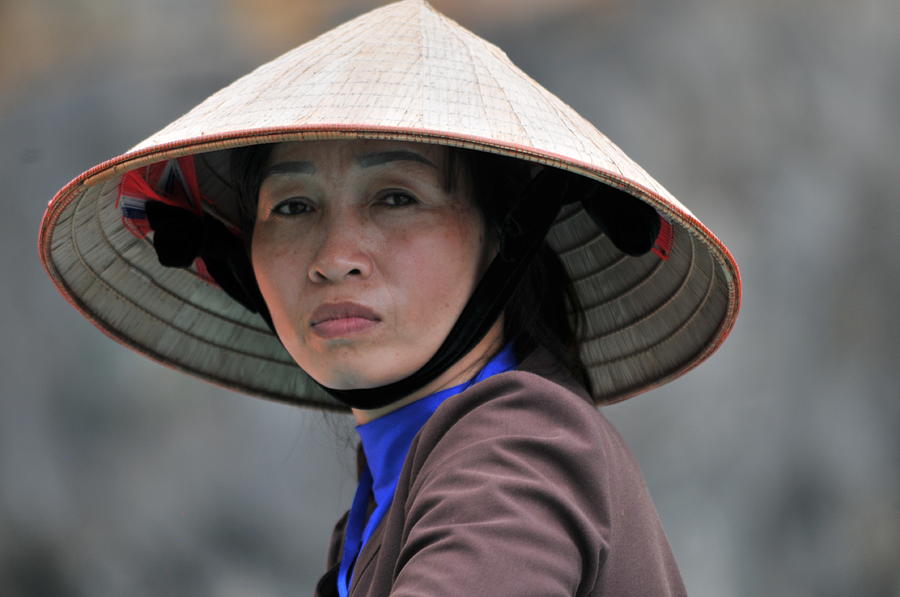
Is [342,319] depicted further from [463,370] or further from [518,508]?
[518,508]

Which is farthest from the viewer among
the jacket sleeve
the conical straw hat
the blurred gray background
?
the blurred gray background

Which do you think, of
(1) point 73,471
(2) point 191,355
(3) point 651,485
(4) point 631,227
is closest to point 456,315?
(4) point 631,227

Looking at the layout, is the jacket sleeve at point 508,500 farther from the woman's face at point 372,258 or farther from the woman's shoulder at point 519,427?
the woman's face at point 372,258

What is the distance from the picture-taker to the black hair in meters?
1.27

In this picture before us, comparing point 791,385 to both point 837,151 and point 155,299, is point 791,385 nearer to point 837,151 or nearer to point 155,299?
point 837,151

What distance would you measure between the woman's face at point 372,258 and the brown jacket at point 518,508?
0.16 m

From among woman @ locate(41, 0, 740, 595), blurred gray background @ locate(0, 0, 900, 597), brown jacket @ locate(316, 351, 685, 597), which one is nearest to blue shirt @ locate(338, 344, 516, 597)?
woman @ locate(41, 0, 740, 595)

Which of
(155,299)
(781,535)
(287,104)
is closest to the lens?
(287,104)

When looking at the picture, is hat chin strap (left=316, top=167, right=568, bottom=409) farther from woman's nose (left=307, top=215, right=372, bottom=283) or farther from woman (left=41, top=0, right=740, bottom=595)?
woman's nose (left=307, top=215, right=372, bottom=283)

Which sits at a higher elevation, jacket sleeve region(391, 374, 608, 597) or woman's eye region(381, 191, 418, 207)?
woman's eye region(381, 191, 418, 207)

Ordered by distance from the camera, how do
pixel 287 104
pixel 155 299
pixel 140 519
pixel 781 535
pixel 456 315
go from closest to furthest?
pixel 287 104
pixel 456 315
pixel 155 299
pixel 781 535
pixel 140 519

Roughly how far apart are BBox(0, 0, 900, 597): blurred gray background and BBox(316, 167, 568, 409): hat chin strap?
1086 millimetres

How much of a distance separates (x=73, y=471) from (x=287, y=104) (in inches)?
70.2

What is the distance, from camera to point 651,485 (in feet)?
8.05
